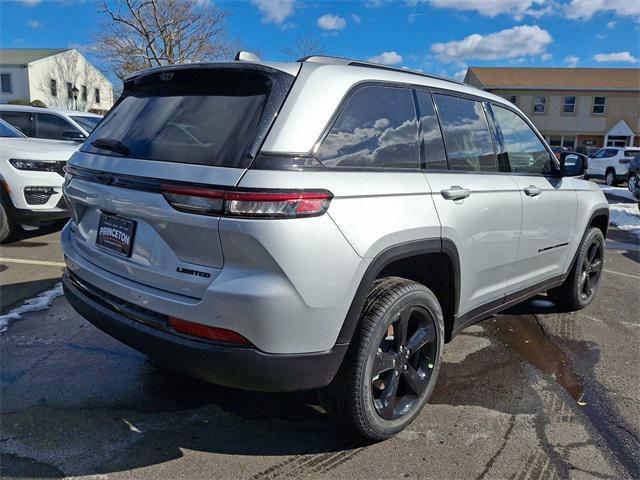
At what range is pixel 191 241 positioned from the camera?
2.11 meters

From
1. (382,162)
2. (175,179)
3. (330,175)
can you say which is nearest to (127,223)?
(175,179)

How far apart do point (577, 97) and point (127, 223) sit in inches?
1640

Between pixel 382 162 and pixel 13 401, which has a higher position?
→ pixel 382 162

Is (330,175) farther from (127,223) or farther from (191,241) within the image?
(127,223)

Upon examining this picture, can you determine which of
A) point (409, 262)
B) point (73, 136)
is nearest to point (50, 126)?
point (73, 136)

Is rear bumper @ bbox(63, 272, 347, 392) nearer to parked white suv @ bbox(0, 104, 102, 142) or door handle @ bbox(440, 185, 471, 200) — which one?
door handle @ bbox(440, 185, 471, 200)

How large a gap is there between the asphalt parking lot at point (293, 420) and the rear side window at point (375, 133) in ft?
4.77

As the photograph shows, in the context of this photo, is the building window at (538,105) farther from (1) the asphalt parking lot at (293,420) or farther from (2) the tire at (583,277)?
(1) the asphalt parking lot at (293,420)

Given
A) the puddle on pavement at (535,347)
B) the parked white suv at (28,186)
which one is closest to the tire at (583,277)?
the puddle on pavement at (535,347)

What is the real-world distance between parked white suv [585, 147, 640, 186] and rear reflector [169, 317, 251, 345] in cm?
2158

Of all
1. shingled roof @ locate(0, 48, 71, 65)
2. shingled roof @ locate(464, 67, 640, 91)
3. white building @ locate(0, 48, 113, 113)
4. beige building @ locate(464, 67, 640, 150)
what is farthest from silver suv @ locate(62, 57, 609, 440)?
shingled roof @ locate(0, 48, 71, 65)

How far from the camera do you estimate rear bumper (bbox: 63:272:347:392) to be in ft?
6.90

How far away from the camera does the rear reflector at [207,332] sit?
6.87 ft

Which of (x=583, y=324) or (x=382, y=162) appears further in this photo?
(x=583, y=324)
